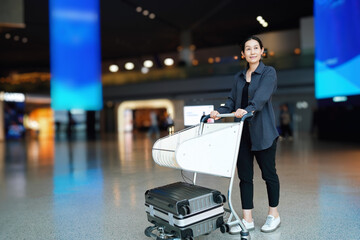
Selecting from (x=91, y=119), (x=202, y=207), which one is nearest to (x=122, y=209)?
(x=202, y=207)

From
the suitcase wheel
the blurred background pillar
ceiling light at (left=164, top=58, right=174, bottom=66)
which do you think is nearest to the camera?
the suitcase wheel

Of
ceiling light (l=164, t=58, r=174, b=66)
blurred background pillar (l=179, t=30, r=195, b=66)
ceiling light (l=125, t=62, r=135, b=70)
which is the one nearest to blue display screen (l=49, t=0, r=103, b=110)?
blurred background pillar (l=179, t=30, r=195, b=66)

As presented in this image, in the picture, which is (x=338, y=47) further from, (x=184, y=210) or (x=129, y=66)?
(x=129, y=66)

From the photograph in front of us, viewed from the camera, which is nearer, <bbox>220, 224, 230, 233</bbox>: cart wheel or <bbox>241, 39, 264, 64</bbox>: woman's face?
<bbox>220, 224, 230, 233</bbox>: cart wheel

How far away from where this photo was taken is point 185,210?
2.22 m

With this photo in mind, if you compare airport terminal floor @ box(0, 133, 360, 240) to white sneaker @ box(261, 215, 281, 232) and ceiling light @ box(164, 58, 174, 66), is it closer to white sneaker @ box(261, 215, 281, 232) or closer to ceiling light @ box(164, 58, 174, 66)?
white sneaker @ box(261, 215, 281, 232)

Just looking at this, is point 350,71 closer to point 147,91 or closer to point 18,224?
point 18,224

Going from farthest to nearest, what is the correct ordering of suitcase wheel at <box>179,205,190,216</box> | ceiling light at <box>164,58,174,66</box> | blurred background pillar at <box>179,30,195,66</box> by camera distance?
1. ceiling light at <box>164,58,174,66</box>
2. blurred background pillar at <box>179,30,195,66</box>
3. suitcase wheel at <box>179,205,190,216</box>

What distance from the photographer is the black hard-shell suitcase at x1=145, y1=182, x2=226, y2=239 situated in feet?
7.43

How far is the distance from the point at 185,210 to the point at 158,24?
1945 cm

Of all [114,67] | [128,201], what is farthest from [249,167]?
[114,67]

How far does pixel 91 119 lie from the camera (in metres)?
30.9

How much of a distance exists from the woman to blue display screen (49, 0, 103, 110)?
6.99 m

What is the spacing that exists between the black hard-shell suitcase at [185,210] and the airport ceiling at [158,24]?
10.0 meters
